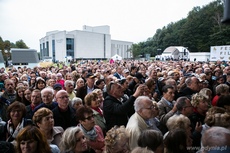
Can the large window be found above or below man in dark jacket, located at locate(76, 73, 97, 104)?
above

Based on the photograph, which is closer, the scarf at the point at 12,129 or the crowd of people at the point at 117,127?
the crowd of people at the point at 117,127

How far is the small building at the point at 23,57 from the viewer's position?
2769 centimetres

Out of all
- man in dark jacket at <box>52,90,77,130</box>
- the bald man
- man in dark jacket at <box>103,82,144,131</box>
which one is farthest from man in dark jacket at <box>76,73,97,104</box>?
the bald man

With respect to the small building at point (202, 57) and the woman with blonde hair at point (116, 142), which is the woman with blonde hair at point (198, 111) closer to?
the woman with blonde hair at point (116, 142)

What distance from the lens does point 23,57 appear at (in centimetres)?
2802

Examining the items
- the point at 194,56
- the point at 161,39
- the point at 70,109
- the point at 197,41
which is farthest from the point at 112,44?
the point at 70,109

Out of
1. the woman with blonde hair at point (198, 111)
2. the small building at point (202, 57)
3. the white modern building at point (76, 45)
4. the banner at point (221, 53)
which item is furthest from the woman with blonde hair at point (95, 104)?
the white modern building at point (76, 45)

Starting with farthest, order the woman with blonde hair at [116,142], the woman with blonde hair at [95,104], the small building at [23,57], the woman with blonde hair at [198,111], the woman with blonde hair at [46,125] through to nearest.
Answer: the small building at [23,57] < the woman with blonde hair at [95,104] < the woman with blonde hair at [198,111] < the woman with blonde hair at [46,125] < the woman with blonde hair at [116,142]

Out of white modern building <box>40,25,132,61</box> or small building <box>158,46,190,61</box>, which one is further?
white modern building <box>40,25,132,61</box>

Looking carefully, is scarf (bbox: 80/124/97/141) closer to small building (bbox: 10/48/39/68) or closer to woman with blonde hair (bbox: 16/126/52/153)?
woman with blonde hair (bbox: 16/126/52/153)

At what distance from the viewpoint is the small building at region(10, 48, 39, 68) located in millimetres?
27688

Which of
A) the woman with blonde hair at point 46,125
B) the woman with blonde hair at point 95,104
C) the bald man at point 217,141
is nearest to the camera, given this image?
the bald man at point 217,141

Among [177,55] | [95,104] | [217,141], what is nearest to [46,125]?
[95,104]

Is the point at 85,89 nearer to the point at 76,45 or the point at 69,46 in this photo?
the point at 69,46
